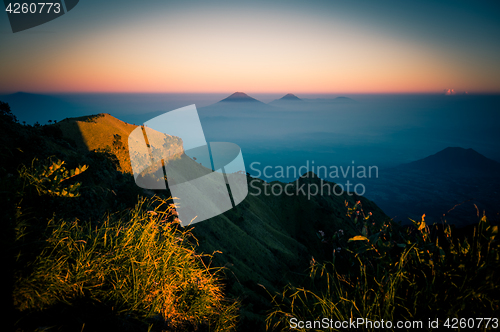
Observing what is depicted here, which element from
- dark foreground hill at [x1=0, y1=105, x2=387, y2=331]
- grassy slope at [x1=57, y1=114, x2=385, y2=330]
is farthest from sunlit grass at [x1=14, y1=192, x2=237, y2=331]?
grassy slope at [x1=57, y1=114, x2=385, y2=330]

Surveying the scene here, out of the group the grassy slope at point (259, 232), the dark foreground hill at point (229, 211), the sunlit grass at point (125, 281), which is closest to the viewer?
the sunlit grass at point (125, 281)

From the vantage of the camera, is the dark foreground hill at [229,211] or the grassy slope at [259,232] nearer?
the dark foreground hill at [229,211]

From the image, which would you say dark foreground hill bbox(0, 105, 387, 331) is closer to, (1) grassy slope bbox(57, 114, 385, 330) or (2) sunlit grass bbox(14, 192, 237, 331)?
(1) grassy slope bbox(57, 114, 385, 330)

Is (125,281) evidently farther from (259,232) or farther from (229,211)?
(259,232)

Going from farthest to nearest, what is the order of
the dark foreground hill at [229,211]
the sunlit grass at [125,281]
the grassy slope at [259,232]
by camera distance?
1. the grassy slope at [259,232]
2. the dark foreground hill at [229,211]
3. the sunlit grass at [125,281]

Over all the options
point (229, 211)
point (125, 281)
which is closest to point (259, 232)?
point (229, 211)

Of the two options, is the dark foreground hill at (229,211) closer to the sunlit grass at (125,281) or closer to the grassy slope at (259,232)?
the grassy slope at (259,232)

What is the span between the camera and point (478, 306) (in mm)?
2381

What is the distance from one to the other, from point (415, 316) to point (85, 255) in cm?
420

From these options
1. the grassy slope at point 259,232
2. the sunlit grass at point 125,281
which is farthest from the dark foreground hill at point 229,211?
the sunlit grass at point 125,281

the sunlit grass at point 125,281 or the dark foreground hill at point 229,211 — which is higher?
the sunlit grass at point 125,281

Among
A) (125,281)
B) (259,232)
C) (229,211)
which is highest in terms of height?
(125,281)

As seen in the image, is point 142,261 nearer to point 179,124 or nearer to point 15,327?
point 15,327

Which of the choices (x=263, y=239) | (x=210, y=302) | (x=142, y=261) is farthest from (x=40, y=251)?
(x=263, y=239)
